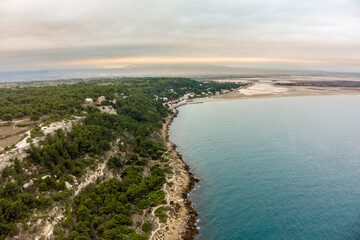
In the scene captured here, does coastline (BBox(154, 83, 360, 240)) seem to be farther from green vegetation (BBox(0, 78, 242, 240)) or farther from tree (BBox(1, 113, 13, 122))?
tree (BBox(1, 113, 13, 122))

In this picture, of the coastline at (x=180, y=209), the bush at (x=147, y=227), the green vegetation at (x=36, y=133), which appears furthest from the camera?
the green vegetation at (x=36, y=133)

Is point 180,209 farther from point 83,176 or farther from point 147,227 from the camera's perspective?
point 83,176

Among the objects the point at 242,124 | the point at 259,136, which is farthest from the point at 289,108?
the point at 259,136

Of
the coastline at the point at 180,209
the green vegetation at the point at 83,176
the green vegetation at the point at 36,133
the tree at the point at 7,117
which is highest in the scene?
the tree at the point at 7,117

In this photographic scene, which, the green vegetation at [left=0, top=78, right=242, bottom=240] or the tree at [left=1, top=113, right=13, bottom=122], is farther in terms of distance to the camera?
the tree at [left=1, top=113, right=13, bottom=122]

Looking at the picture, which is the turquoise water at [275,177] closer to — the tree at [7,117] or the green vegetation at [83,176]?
the green vegetation at [83,176]

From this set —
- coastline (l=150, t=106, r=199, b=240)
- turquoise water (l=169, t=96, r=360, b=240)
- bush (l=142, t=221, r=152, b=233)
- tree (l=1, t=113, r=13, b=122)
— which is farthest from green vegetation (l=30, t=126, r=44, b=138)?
turquoise water (l=169, t=96, r=360, b=240)

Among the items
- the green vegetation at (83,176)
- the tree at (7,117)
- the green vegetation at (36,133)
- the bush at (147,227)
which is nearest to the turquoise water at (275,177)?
the bush at (147,227)
